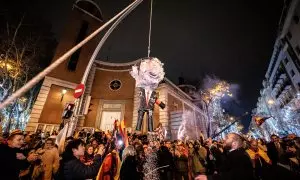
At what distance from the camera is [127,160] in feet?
13.9

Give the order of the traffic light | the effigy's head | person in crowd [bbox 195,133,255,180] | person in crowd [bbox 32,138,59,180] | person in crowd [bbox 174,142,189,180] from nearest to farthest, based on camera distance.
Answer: person in crowd [bbox 195,133,255,180] < person in crowd [bbox 32,138,59,180] < the traffic light < the effigy's head < person in crowd [bbox 174,142,189,180]

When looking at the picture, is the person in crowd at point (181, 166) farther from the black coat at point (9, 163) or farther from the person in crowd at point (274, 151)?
the black coat at point (9, 163)

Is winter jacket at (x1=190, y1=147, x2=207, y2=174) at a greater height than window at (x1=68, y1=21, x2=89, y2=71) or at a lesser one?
lesser

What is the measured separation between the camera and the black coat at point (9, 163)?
3.23m

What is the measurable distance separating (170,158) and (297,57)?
40.7 m

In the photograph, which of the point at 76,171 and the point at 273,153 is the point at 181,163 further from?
the point at 76,171

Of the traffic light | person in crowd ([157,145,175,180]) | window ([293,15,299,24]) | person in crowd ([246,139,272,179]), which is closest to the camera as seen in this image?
Result: the traffic light

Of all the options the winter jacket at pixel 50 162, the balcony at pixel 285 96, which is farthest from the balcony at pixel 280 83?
the winter jacket at pixel 50 162

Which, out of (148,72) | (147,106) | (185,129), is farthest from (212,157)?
(185,129)

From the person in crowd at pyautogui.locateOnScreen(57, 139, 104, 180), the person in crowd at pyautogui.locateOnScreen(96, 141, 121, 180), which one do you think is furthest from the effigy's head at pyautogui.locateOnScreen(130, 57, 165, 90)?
the person in crowd at pyautogui.locateOnScreen(57, 139, 104, 180)

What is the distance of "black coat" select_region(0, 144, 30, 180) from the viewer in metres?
3.23

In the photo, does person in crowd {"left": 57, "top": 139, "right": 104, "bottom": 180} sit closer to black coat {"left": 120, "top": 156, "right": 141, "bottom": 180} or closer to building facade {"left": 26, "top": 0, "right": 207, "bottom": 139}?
black coat {"left": 120, "top": 156, "right": 141, "bottom": 180}

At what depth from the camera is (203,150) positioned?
822cm

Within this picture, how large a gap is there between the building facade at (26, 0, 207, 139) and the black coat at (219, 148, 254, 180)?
1439 cm
